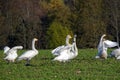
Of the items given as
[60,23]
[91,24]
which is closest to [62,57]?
[60,23]

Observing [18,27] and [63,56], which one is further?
[18,27]

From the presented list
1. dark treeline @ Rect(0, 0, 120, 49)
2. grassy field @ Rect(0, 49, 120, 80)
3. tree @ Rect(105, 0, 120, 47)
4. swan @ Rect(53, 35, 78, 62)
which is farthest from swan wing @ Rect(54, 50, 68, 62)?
tree @ Rect(105, 0, 120, 47)

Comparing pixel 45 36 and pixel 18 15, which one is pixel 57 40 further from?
pixel 18 15

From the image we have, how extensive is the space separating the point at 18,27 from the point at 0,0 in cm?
547

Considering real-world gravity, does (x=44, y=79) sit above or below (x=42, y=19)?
below

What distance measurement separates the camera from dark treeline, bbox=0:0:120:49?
175 feet

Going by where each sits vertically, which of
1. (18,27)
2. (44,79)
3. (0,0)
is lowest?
(44,79)

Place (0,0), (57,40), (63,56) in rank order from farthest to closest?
(0,0) < (57,40) < (63,56)

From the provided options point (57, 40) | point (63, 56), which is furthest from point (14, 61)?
point (57, 40)

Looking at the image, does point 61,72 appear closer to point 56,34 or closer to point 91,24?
point 56,34

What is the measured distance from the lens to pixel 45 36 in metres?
53.6

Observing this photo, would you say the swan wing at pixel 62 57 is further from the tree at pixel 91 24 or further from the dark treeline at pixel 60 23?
the tree at pixel 91 24

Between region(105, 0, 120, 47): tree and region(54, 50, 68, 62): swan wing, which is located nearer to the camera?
region(54, 50, 68, 62): swan wing

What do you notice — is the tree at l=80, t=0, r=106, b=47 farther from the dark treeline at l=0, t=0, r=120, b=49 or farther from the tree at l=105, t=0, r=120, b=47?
the tree at l=105, t=0, r=120, b=47
